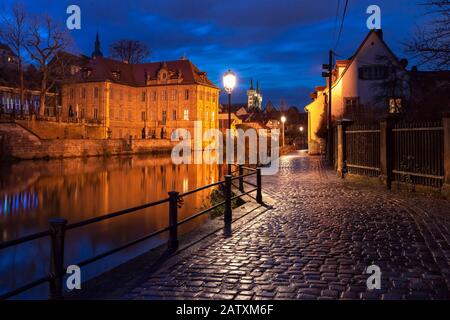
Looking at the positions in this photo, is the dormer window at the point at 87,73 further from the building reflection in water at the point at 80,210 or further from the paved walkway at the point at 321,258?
the paved walkway at the point at 321,258

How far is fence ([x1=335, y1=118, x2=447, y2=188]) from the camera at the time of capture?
13250mm

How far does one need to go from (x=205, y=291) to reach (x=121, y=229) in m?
10.1

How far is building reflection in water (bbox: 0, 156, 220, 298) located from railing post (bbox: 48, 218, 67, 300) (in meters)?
3.64

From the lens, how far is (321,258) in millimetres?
6723

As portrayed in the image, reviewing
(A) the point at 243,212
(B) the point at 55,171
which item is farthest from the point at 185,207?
(B) the point at 55,171

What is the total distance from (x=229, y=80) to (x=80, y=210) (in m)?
9.18

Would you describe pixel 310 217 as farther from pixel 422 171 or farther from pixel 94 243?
pixel 94 243

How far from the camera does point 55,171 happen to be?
38.8 metres

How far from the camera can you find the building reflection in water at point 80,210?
10.7 meters

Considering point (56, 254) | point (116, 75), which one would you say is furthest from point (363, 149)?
point (116, 75)

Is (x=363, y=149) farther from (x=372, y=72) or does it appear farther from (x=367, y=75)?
(x=372, y=72)

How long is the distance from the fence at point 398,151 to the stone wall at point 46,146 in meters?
40.1

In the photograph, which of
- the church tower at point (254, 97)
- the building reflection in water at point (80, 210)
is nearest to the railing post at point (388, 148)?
the building reflection in water at point (80, 210)

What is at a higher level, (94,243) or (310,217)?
(310,217)
